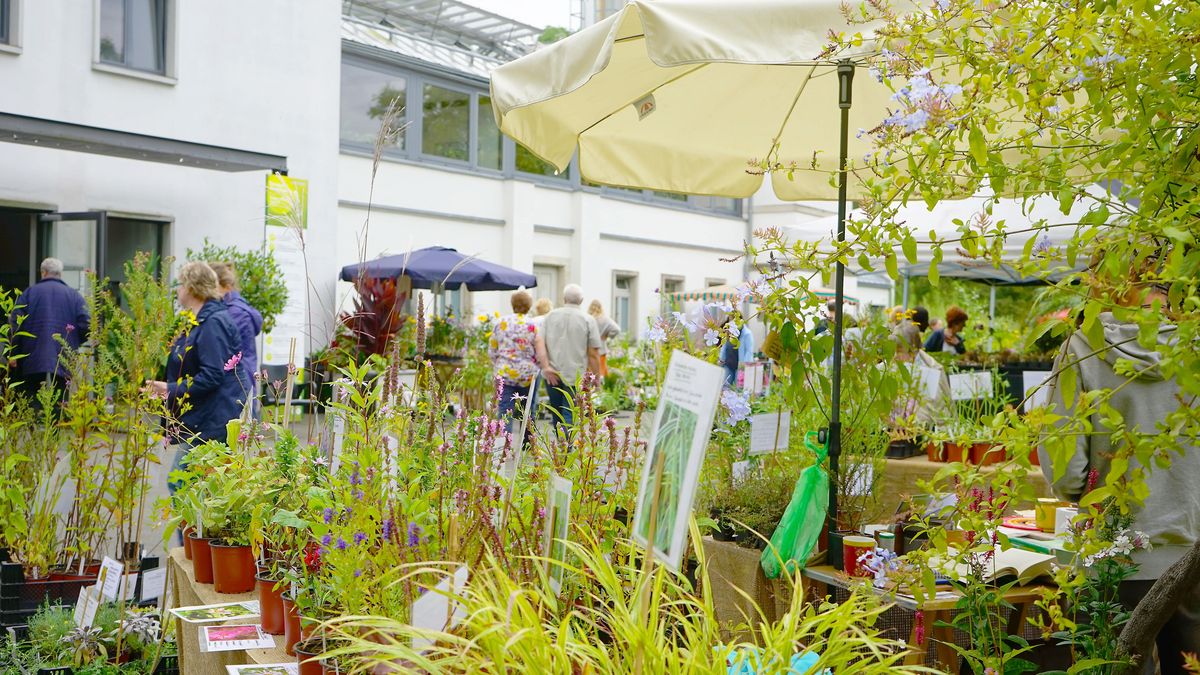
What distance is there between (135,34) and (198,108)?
94 cm

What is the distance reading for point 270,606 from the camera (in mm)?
2584

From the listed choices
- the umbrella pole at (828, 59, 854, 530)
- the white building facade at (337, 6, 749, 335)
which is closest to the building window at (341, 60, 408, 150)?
the white building facade at (337, 6, 749, 335)

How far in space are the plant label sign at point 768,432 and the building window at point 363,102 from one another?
12.3m

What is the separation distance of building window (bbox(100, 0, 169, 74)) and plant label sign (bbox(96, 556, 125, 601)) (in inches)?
357

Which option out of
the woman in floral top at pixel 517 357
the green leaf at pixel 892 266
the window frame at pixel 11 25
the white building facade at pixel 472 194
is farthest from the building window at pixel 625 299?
the green leaf at pixel 892 266

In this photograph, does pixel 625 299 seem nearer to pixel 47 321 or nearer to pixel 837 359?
pixel 47 321

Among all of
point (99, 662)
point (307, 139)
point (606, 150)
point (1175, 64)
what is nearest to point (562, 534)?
point (1175, 64)

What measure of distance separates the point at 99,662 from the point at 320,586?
128 cm

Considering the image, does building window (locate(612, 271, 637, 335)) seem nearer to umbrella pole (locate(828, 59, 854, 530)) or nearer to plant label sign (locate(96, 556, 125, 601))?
umbrella pole (locate(828, 59, 854, 530))

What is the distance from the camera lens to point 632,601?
6.35ft

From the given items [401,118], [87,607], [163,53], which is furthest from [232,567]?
[401,118]

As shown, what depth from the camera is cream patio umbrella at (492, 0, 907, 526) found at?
2.60 m

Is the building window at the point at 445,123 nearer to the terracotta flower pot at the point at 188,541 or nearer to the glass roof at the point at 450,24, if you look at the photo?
the glass roof at the point at 450,24

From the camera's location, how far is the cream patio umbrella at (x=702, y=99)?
2.60 metres
